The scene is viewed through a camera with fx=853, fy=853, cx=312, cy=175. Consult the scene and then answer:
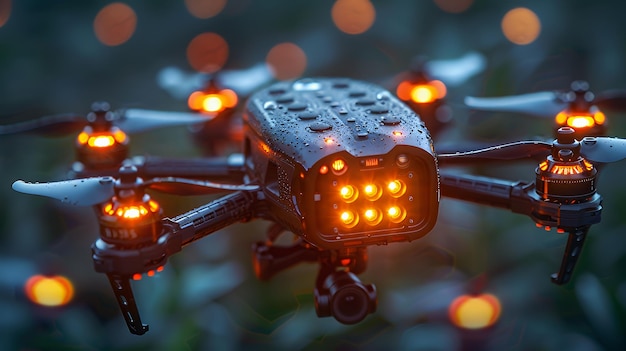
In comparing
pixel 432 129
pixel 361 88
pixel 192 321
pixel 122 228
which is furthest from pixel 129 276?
pixel 192 321

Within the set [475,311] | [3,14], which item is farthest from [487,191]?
[3,14]

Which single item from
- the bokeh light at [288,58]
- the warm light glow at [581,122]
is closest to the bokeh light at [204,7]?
the bokeh light at [288,58]

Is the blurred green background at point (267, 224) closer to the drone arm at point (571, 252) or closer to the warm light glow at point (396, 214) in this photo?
the drone arm at point (571, 252)

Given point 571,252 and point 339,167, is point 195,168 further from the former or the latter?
point 571,252

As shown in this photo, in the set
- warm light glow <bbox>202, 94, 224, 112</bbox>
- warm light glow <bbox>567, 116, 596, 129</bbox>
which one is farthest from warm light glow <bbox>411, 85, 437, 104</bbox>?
warm light glow <bbox>202, 94, 224, 112</bbox>

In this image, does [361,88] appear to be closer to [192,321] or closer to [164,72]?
[164,72]
